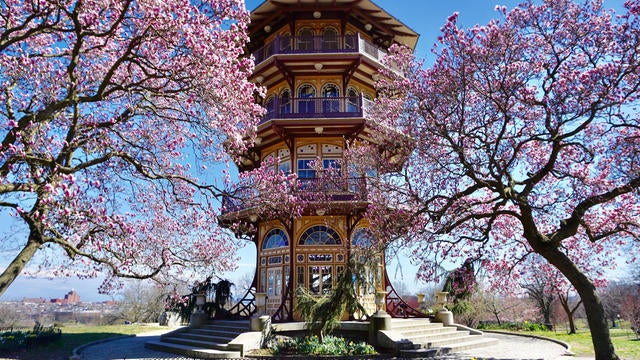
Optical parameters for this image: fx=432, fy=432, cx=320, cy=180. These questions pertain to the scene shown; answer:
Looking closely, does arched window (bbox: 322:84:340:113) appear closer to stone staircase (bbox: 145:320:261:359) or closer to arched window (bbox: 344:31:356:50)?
arched window (bbox: 344:31:356:50)

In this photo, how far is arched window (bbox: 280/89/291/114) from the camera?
67.4 ft

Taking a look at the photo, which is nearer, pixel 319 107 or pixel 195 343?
pixel 195 343

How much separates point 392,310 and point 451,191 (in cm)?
855

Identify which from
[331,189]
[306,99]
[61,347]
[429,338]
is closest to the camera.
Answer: [429,338]

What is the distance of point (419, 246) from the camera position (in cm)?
1309

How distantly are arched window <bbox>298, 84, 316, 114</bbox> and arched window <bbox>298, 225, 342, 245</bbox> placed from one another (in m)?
5.32

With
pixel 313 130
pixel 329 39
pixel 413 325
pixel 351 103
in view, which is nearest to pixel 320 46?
pixel 329 39

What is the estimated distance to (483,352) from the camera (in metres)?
14.3

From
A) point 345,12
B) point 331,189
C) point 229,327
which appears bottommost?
point 229,327

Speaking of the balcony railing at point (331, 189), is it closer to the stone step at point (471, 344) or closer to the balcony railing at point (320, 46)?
the stone step at point (471, 344)

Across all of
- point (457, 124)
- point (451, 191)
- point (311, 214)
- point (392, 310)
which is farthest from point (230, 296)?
point (457, 124)

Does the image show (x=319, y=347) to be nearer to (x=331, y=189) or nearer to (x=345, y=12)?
(x=331, y=189)

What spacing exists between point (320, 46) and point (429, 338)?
13614 millimetres

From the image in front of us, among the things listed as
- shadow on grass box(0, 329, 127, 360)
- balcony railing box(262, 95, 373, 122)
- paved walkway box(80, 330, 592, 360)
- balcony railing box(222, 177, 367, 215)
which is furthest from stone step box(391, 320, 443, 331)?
shadow on grass box(0, 329, 127, 360)
